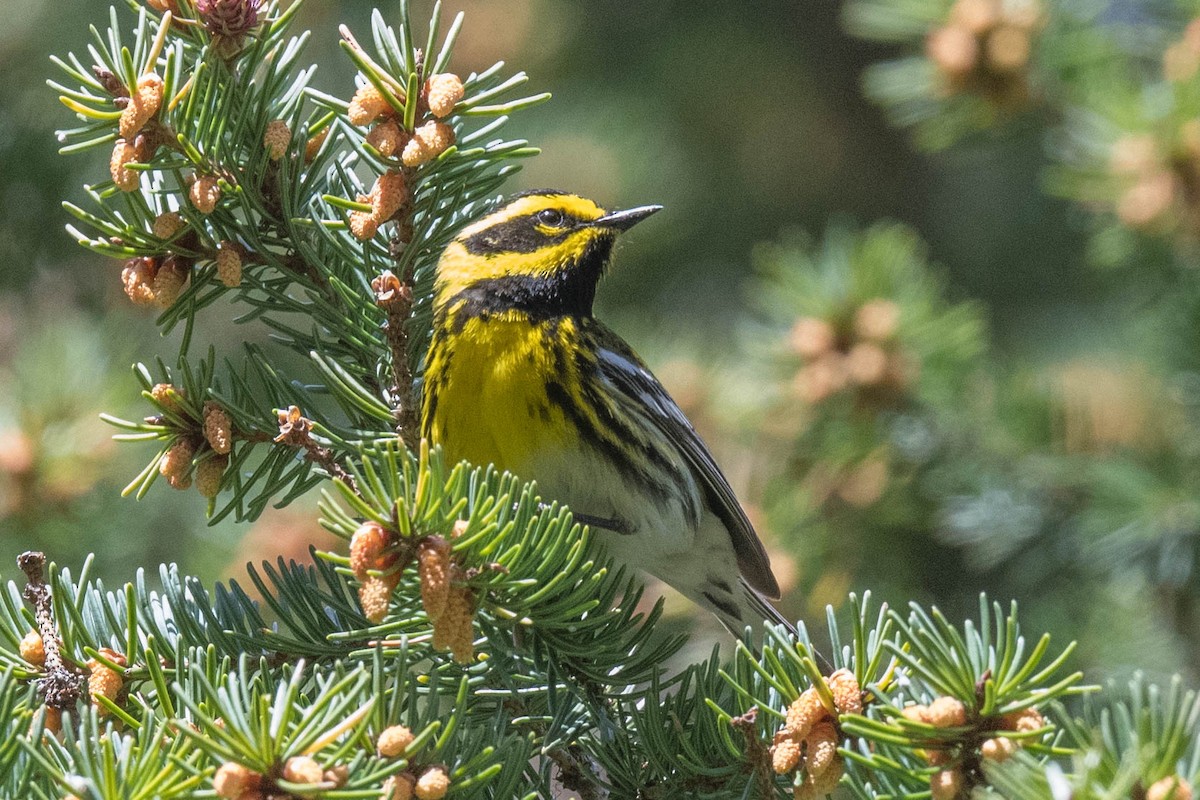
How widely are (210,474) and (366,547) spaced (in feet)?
1.67

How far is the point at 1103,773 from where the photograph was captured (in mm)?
1116

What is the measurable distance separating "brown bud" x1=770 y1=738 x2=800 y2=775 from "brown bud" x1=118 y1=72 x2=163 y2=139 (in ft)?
3.42

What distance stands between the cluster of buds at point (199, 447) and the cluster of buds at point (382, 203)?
0.99ft

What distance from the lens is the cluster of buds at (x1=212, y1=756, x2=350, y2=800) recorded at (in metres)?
1.12

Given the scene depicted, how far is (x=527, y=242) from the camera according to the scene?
9.07 ft

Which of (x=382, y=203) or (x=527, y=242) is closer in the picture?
(x=382, y=203)

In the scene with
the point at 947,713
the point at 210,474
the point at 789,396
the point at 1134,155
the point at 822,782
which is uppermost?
the point at 1134,155

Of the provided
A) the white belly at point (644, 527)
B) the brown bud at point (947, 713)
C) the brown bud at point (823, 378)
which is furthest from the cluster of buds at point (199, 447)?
the brown bud at point (823, 378)

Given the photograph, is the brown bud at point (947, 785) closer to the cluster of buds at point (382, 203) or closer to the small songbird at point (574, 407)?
the cluster of buds at point (382, 203)

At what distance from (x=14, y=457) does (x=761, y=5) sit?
A: 335 cm

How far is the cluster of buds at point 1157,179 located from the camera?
9.60 ft

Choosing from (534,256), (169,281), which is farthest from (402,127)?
(534,256)

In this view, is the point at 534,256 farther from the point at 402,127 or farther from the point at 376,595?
the point at 376,595

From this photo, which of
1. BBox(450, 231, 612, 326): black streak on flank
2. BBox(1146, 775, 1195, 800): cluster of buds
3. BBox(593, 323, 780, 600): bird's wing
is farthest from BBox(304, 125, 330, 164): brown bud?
BBox(1146, 775, 1195, 800): cluster of buds
